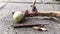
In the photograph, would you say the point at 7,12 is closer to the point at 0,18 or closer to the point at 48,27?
the point at 0,18

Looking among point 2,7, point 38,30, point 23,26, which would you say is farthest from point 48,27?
point 2,7

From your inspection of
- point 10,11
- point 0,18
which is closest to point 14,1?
point 10,11

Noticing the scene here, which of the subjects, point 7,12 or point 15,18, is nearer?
point 15,18

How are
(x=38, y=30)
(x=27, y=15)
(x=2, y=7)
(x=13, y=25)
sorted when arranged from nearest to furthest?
(x=38, y=30) → (x=13, y=25) → (x=27, y=15) → (x=2, y=7)

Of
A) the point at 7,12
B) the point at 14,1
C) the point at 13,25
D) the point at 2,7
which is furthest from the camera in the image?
the point at 14,1

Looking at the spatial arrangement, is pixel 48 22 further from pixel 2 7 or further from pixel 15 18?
pixel 2 7

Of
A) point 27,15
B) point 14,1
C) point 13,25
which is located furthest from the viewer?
point 14,1

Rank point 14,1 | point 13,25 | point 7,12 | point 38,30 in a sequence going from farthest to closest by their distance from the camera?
point 14,1
point 7,12
point 13,25
point 38,30

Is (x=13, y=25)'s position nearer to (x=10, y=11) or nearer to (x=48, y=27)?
(x=48, y=27)

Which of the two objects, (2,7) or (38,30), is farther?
(2,7)
